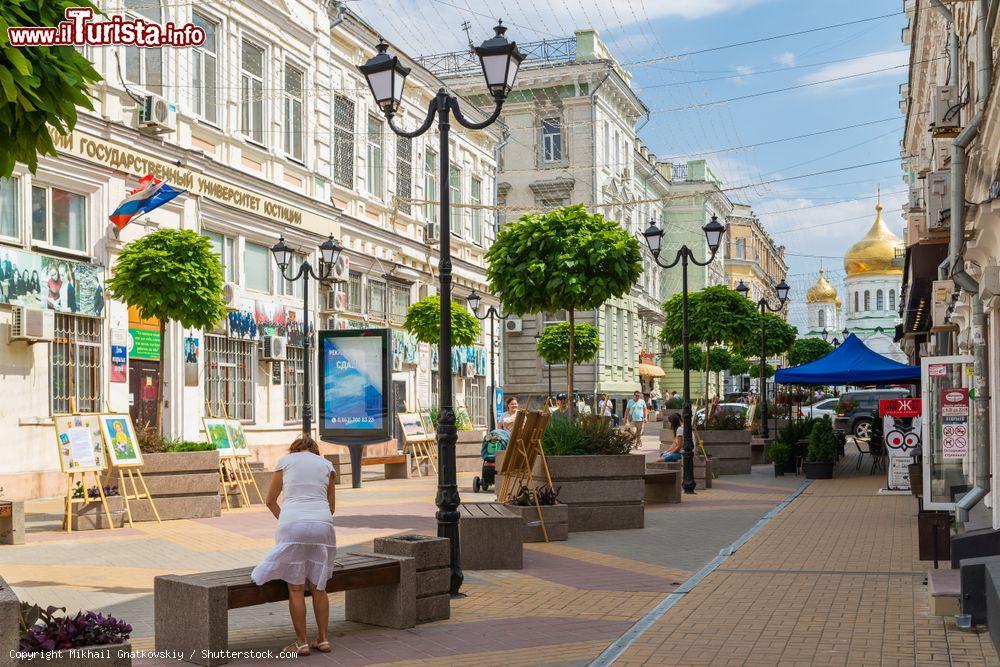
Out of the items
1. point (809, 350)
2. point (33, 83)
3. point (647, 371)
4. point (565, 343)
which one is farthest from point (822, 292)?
point (33, 83)

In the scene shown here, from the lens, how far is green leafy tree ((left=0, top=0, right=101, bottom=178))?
4863 millimetres

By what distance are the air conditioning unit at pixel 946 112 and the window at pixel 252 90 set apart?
14.2 metres

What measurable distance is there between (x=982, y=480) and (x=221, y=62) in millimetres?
16879

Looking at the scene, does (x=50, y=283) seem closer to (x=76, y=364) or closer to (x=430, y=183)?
(x=76, y=364)

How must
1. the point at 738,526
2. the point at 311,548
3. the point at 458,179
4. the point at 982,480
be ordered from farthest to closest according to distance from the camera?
the point at 458,179
the point at 738,526
the point at 982,480
the point at 311,548

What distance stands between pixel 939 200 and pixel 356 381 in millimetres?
10007

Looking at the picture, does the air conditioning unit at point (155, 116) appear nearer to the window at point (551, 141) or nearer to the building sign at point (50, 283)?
the building sign at point (50, 283)

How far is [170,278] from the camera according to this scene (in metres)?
15.9

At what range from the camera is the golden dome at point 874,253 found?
104812 mm

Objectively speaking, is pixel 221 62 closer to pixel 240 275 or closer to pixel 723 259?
pixel 240 275

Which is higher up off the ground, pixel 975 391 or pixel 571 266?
pixel 571 266

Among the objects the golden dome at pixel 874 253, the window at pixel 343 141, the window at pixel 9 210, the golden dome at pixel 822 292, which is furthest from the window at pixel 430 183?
the golden dome at pixel 822 292

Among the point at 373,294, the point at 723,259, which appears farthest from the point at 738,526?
the point at 723,259

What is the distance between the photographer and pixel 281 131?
25.7 metres
